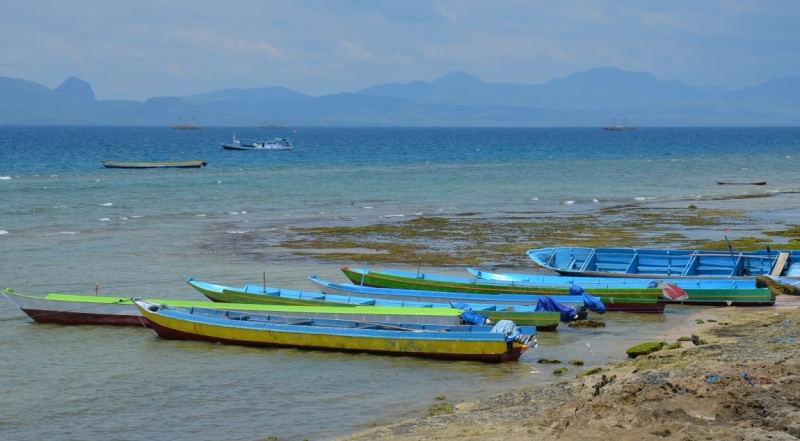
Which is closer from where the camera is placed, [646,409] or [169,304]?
[646,409]

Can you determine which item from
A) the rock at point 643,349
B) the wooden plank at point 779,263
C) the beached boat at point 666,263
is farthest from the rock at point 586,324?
the wooden plank at point 779,263

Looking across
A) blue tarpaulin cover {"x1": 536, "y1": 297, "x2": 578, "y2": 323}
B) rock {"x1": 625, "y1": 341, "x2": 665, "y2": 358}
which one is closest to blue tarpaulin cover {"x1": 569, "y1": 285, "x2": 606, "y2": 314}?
blue tarpaulin cover {"x1": 536, "y1": 297, "x2": 578, "y2": 323}

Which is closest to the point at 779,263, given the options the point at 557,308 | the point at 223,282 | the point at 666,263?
the point at 666,263

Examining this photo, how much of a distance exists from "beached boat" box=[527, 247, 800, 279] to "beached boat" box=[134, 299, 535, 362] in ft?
32.2

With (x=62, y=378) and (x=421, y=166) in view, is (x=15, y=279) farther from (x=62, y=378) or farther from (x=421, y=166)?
(x=421, y=166)

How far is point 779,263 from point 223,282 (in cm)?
1736

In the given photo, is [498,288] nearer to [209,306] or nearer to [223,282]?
[209,306]

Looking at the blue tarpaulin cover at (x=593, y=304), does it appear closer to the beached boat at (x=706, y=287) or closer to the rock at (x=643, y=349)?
the beached boat at (x=706, y=287)

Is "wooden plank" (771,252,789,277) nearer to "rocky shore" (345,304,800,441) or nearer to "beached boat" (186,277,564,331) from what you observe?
"beached boat" (186,277,564,331)

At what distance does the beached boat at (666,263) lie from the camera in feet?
93.9

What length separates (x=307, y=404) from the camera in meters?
17.4

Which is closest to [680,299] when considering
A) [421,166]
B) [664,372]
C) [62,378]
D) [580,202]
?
[664,372]

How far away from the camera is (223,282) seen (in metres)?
30.0

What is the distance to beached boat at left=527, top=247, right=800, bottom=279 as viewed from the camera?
93.9 ft
